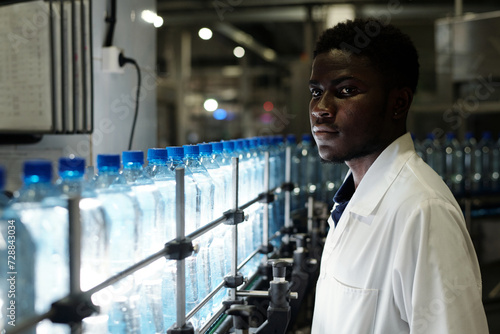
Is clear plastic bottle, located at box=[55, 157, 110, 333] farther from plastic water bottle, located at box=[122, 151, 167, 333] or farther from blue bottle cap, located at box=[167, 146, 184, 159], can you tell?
blue bottle cap, located at box=[167, 146, 184, 159]

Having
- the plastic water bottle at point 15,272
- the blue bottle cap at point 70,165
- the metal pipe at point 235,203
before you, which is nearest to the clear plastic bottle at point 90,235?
the blue bottle cap at point 70,165

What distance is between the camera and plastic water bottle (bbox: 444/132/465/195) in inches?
159

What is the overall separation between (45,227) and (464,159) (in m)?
4.01

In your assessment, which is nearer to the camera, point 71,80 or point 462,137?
point 71,80

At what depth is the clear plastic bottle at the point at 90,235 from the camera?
939 mm

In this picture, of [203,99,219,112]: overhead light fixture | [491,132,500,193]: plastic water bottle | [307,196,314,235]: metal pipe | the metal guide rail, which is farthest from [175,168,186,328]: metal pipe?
[203,99,219,112]: overhead light fixture

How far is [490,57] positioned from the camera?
13.1 feet

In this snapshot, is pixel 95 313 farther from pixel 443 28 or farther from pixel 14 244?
pixel 443 28

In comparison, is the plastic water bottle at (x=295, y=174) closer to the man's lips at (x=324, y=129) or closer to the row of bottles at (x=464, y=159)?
the row of bottles at (x=464, y=159)

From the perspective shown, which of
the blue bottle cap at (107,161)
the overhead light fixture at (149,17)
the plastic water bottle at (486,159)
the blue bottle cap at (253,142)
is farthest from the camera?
the plastic water bottle at (486,159)

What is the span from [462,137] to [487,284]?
1.20m

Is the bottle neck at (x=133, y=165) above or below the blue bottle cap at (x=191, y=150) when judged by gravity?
below

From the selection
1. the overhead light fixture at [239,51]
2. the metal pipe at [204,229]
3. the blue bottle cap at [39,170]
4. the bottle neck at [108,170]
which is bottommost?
the metal pipe at [204,229]

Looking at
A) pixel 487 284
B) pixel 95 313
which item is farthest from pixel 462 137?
pixel 95 313
